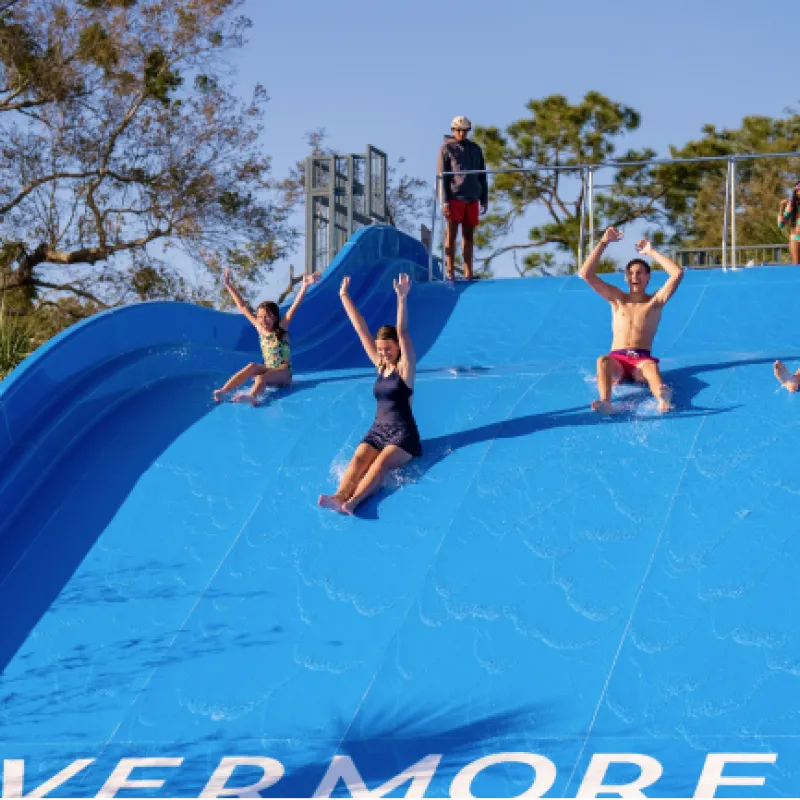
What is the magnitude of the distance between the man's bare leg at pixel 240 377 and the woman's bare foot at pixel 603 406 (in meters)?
2.72

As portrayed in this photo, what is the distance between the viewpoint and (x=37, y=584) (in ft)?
29.1

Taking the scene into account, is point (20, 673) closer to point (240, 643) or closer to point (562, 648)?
point (240, 643)

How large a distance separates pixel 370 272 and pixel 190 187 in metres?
9.33

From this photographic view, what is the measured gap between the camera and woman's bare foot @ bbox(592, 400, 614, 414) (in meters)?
9.39

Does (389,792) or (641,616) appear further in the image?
(641,616)

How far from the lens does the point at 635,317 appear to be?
32.7ft

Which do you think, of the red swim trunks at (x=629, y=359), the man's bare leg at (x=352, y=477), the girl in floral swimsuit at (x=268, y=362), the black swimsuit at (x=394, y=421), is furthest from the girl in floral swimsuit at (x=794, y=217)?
the man's bare leg at (x=352, y=477)

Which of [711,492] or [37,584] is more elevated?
[711,492]

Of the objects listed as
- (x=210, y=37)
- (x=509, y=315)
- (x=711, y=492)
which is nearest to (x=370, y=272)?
(x=509, y=315)

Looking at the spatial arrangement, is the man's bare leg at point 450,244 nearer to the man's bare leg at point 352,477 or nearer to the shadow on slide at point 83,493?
the shadow on slide at point 83,493

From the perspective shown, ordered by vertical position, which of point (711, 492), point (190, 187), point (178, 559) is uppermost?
point (190, 187)

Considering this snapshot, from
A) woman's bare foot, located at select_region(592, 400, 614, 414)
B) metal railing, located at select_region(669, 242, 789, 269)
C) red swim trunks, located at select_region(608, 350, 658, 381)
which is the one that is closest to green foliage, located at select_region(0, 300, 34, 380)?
red swim trunks, located at select_region(608, 350, 658, 381)

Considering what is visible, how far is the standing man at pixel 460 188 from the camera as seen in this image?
15.2 metres

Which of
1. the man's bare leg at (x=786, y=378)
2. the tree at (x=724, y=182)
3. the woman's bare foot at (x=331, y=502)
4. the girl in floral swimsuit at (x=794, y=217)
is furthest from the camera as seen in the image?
the tree at (x=724, y=182)
